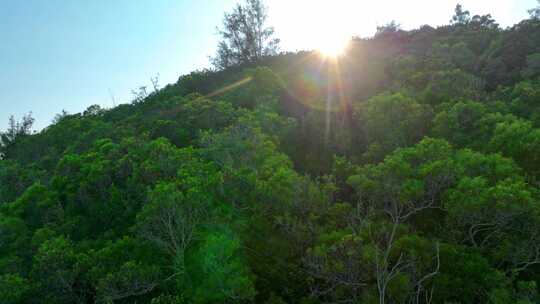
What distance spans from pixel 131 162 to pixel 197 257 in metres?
12.1

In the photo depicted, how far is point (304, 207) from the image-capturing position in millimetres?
23344

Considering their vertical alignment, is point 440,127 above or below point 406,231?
above

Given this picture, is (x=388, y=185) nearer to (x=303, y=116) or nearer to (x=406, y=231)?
(x=406, y=231)

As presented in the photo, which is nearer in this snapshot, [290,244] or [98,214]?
[290,244]

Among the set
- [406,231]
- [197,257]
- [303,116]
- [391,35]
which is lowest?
[406,231]

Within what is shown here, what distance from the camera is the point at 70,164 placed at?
3450cm

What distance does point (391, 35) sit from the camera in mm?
63188

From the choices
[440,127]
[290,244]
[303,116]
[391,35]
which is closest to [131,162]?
[290,244]

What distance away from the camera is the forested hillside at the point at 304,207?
19.1 metres

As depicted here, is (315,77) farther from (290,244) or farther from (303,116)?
(290,244)

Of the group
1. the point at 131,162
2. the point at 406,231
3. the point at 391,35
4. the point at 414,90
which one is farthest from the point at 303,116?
the point at 391,35

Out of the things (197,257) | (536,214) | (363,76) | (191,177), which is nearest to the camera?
(536,214)

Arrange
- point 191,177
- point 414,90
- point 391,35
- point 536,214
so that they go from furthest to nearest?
point 391,35, point 414,90, point 191,177, point 536,214

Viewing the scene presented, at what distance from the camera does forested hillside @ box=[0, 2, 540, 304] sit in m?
19.1
